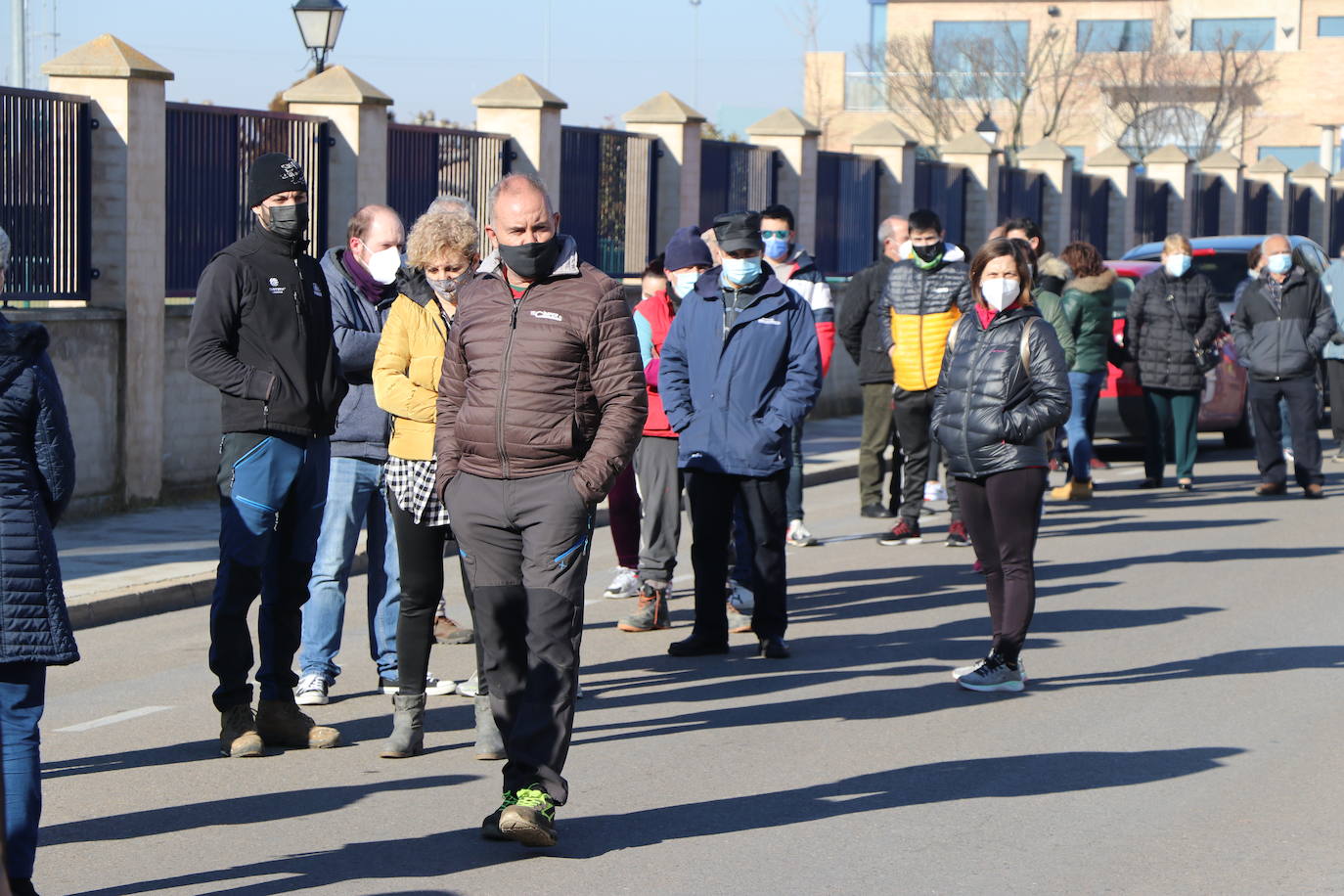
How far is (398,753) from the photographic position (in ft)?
23.2

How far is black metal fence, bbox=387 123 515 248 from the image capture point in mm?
16312

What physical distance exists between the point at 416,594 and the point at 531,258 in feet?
5.01

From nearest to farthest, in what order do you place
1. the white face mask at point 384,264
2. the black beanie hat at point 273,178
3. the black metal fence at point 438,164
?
1. the black beanie hat at point 273,178
2. the white face mask at point 384,264
3. the black metal fence at point 438,164

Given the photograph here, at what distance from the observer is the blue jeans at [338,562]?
26.1ft

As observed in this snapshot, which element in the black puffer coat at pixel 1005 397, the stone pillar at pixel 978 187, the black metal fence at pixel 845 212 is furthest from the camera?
the stone pillar at pixel 978 187

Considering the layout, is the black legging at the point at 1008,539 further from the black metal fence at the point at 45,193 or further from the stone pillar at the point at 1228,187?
the stone pillar at the point at 1228,187

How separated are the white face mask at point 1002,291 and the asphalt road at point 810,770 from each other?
1610mm

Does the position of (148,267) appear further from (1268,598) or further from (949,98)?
(949,98)

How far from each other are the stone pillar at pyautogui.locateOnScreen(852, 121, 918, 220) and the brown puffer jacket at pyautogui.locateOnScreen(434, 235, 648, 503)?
1981 centimetres

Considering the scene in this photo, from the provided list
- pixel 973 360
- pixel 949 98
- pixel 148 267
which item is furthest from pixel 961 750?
pixel 949 98

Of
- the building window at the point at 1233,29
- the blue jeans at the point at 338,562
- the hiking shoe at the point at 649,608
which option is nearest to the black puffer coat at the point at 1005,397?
the hiking shoe at the point at 649,608

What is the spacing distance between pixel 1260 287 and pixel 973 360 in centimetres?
761

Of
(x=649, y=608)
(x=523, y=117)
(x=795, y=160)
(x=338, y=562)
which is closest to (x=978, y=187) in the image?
(x=795, y=160)

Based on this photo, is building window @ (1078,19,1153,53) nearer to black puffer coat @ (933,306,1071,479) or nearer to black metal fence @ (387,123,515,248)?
black metal fence @ (387,123,515,248)
